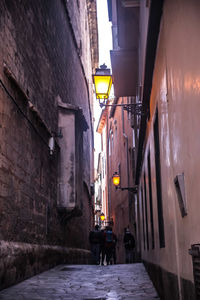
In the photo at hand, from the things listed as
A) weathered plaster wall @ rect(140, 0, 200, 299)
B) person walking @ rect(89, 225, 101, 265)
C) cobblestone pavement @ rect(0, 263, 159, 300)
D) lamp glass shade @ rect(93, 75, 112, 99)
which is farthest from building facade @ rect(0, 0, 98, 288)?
weathered plaster wall @ rect(140, 0, 200, 299)

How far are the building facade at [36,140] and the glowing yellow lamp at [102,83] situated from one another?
133 cm

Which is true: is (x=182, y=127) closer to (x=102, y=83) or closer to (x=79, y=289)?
(x=79, y=289)

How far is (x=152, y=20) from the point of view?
4648 millimetres

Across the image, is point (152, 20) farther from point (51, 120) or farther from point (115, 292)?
point (51, 120)

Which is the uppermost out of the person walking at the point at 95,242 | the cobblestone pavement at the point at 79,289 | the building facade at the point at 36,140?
the building facade at the point at 36,140

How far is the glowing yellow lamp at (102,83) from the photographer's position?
29.8ft

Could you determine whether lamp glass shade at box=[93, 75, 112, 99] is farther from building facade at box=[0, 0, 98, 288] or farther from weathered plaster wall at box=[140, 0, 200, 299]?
weathered plaster wall at box=[140, 0, 200, 299]

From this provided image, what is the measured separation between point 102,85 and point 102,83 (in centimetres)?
5

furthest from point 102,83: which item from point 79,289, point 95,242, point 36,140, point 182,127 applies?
point 95,242

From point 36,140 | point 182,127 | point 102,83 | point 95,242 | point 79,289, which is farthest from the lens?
point 95,242

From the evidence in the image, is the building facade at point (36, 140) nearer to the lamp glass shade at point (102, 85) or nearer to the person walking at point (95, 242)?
the person walking at point (95, 242)

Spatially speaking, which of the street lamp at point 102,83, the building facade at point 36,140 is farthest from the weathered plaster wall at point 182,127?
the street lamp at point 102,83

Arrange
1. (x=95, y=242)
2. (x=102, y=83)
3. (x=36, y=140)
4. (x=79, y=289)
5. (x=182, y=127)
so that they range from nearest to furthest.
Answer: (x=182, y=127), (x=79, y=289), (x=36, y=140), (x=102, y=83), (x=95, y=242)

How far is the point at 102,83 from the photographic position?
911 cm
